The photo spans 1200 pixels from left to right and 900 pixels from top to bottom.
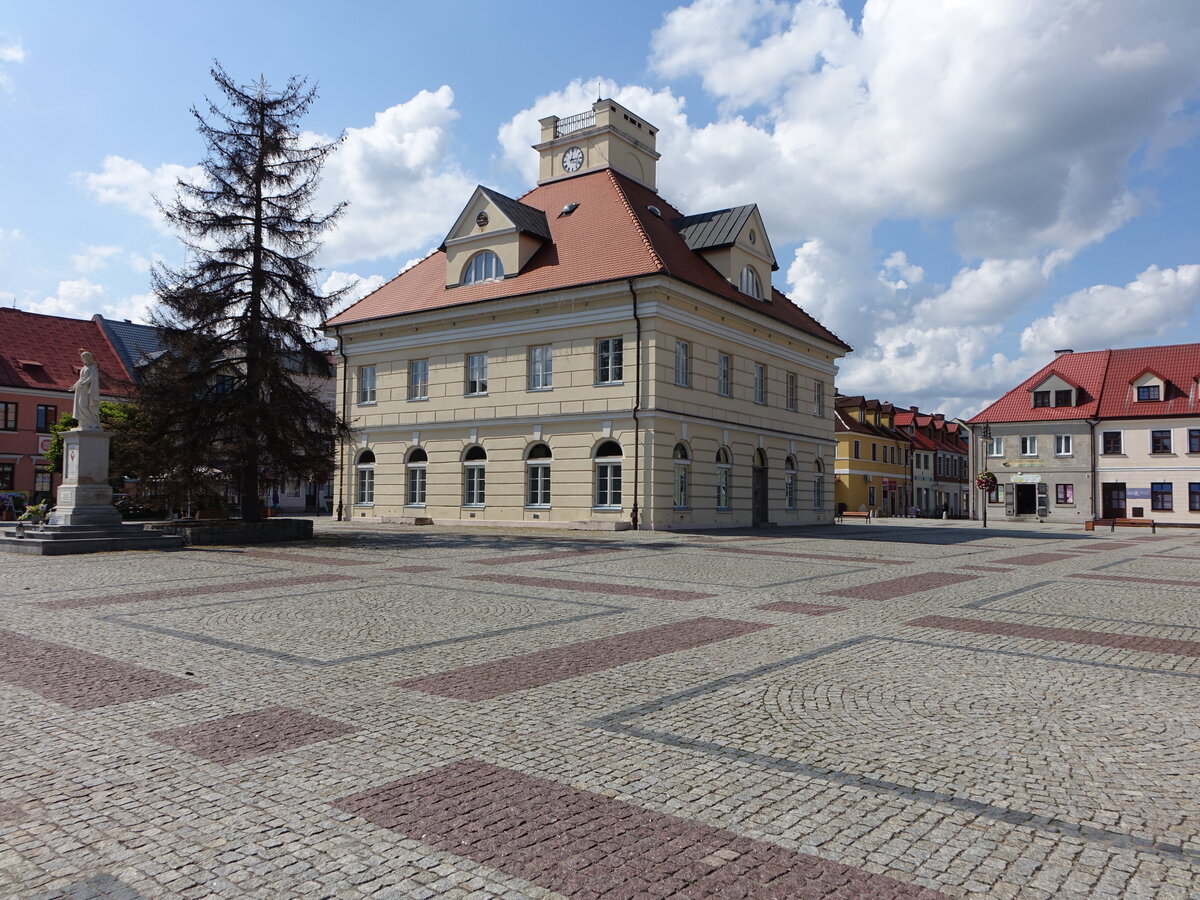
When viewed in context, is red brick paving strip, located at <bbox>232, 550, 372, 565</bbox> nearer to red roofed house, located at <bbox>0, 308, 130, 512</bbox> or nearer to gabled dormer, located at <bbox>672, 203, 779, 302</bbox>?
gabled dormer, located at <bbox>672, 203, 779, 302</bbox>

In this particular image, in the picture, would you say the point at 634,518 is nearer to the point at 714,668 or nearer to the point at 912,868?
the point at 714,668

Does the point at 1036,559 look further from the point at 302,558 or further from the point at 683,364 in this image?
the point at 302,558

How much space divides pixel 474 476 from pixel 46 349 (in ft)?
115

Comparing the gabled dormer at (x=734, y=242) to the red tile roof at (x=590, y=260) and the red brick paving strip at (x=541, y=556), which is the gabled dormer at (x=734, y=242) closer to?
the red tile roof at (x=590, y=260)

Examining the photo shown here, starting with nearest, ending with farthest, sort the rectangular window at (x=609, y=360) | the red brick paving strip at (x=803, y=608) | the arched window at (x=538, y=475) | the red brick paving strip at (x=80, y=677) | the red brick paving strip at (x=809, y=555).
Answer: the red brick paving strip at (x=80, y=677) → the red brick paving strip at (x=803, y=608) → the red brick paving strip at (x=809, y=555) → the rectangular window at (x=609, y=360) → the arched window at (x=538, y=475)

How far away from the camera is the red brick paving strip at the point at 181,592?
436 inches

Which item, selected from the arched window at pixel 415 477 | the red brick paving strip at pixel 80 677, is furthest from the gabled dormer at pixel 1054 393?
the red brick paving strip at pixel 80 677

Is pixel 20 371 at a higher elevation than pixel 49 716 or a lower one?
higher

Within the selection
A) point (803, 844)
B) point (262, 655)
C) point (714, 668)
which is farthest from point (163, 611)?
point (803, 844)

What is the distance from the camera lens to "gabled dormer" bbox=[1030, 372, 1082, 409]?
57.3m

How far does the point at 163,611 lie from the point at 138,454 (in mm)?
15206

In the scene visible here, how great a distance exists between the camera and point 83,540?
64.7 feet

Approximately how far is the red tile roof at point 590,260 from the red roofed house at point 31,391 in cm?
2075

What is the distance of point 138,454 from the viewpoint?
23.7 metres
